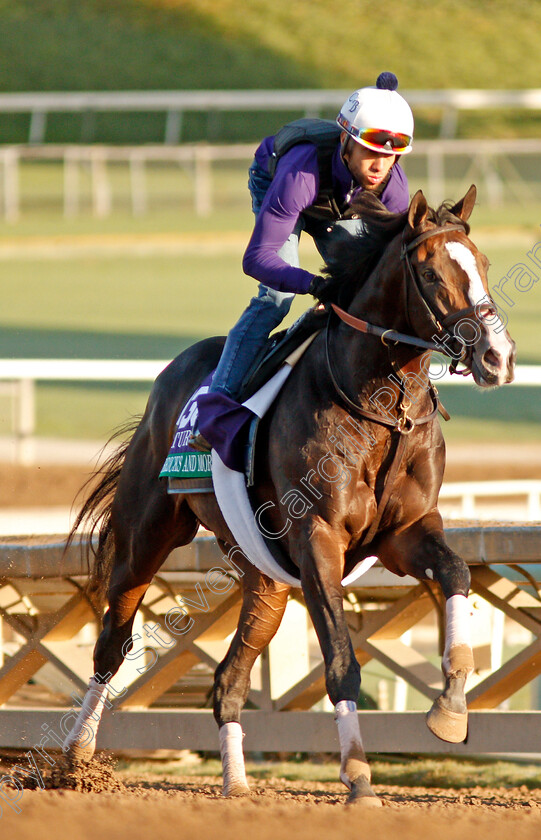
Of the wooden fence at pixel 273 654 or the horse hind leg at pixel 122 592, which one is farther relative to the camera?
the wooden fence at pixel 273 654

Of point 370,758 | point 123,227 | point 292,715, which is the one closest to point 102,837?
point 292,715

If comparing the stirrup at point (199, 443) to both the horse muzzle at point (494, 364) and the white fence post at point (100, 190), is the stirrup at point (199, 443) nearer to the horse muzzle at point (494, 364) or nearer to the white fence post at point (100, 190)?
the horse muzzle at point (494, 364)

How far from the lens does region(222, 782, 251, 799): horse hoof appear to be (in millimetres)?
3854

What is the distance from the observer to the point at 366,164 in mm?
3697

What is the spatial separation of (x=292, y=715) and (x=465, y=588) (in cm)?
169

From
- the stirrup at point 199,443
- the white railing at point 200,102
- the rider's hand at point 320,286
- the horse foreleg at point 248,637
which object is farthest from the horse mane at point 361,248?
the white railing at point 200,102

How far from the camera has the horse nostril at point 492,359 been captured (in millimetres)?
3186

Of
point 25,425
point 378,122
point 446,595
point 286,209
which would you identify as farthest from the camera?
point 25,425

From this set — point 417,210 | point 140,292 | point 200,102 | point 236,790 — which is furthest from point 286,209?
point 200,102

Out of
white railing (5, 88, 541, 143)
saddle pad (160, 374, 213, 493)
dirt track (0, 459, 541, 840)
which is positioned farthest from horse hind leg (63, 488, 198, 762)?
white railing (5, 88, 541, 143)

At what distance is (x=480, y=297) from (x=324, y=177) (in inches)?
33.1

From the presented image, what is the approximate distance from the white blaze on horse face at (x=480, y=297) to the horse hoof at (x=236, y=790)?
5.51ft

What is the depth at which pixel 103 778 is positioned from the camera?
4.49 metres

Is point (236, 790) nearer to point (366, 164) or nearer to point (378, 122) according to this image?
point (366, 164)
